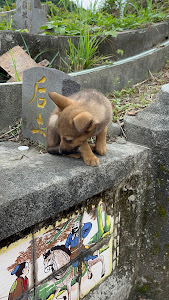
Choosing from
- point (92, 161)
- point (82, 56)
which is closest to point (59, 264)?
point (92, 161)

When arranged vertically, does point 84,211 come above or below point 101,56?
below

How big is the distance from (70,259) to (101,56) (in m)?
3.03

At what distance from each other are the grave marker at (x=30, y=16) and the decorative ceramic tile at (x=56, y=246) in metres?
3.67

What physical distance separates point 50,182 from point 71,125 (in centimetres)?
39

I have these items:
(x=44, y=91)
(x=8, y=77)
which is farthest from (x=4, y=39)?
(x=44, y=91)

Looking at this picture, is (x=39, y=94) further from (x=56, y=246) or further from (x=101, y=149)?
(x=56, y=246)

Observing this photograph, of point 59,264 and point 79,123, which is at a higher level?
point 79,123

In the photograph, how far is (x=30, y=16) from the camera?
188 inches

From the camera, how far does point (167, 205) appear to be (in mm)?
2748

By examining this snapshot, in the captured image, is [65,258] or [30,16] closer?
[65,258]

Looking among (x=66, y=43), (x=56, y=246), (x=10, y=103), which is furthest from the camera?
(x=66, y=43)

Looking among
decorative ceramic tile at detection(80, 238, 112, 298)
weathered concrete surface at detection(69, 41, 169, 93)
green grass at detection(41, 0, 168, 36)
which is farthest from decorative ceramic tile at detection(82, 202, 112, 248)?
green grass at detection(41, 0, 168, 36)

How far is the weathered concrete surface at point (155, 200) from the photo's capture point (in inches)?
104

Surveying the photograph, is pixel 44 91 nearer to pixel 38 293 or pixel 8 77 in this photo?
pixel 8 77
